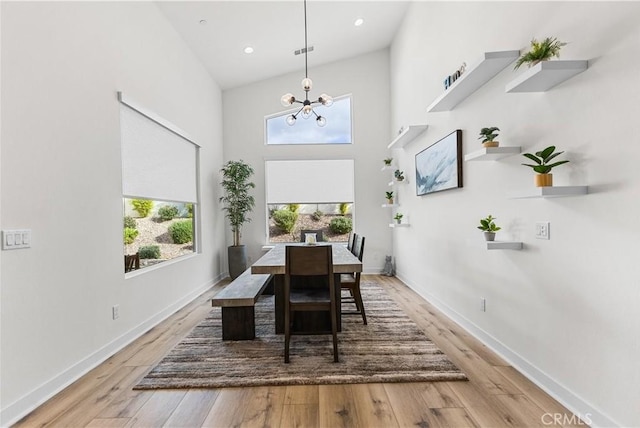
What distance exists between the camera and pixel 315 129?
20.0 ft

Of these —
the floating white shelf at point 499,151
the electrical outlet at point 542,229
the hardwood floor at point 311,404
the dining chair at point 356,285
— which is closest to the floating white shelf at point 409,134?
the dining chair at point 356,285

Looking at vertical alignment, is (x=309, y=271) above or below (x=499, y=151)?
below

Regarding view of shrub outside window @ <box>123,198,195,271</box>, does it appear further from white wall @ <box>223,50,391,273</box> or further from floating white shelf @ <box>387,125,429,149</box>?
floating white shelf @ <box>387,125,429,149</box>

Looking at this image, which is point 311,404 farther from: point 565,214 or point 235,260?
point 235,260

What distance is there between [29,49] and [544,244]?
11.6 ft

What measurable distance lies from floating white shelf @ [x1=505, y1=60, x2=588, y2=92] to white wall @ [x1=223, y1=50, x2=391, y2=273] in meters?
4.13

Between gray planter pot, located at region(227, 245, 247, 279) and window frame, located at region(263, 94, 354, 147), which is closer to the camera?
gray planter pot, located at region(227, 245, 247, 279)

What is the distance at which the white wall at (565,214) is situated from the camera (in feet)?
5.00

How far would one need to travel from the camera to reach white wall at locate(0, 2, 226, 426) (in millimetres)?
1877

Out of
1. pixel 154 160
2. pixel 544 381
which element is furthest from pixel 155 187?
pixel 544 381

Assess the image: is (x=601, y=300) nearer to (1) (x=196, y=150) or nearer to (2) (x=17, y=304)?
(2) (x=17, y=304)

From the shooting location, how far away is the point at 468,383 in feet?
7.00

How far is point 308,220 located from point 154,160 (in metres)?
3.12

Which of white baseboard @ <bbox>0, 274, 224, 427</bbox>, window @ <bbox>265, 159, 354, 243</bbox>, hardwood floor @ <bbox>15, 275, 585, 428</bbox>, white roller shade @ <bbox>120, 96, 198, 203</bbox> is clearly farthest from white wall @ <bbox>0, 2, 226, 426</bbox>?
window @ <bbox>265, 159, 354, 243</bbox>
